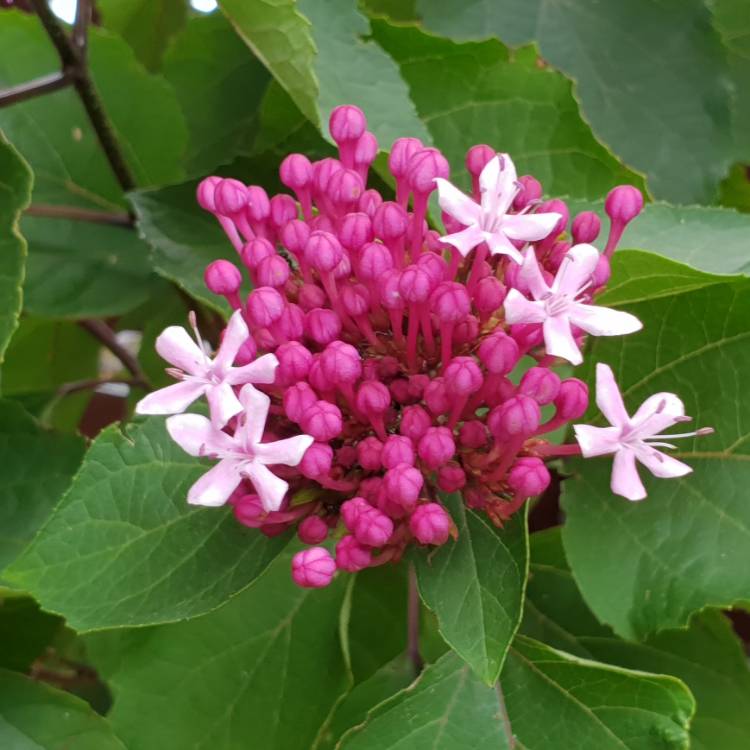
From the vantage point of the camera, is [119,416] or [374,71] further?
[119,416]

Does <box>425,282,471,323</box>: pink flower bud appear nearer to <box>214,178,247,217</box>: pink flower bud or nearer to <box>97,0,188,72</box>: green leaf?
<box>214,178,247,217</box>: pink flower bud

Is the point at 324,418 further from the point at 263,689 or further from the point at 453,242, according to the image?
the point at 263,689

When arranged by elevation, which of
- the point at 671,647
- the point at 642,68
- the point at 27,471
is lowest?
the point at 671,647

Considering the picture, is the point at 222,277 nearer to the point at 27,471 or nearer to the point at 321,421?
the point at 321,421

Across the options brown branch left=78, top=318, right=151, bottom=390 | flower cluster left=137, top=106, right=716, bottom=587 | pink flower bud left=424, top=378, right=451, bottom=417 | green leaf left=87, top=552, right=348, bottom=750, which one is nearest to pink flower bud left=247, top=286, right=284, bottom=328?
flower cluster left=137, top=106, right=716, bottom=587

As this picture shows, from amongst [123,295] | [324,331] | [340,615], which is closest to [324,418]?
[324,331]

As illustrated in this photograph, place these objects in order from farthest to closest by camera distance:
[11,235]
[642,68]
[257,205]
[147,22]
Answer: [147,22]
[642,68]
[11,235]
[257,205]

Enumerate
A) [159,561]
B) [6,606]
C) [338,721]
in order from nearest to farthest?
[159,561], [338,721], [6,606]

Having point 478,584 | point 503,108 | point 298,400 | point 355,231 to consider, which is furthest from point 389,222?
point 503,108
